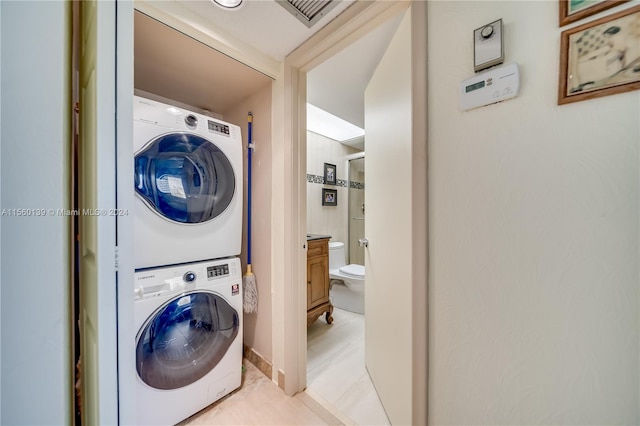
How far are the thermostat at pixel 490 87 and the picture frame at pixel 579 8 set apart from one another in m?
0.13

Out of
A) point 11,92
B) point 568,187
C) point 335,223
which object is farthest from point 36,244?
point 335,223

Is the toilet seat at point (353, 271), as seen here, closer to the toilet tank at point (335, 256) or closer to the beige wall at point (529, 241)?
the toilet tank at point (335, 256)

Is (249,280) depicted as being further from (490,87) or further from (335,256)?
(490,87)

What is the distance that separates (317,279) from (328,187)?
1.45 metres

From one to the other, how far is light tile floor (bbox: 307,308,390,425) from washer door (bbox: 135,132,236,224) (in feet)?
4.31

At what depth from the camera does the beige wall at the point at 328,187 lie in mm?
2939

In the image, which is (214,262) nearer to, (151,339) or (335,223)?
(151,339)

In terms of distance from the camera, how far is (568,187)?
2.06ft

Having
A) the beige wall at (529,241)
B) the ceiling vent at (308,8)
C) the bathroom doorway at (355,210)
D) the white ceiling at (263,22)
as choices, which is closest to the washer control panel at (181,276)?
the beige wall at (529,241)

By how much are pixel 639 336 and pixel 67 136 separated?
125 cm

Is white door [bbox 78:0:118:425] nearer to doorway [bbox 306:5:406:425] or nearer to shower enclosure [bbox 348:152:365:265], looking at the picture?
doorway [bbox 306:5:406:425]

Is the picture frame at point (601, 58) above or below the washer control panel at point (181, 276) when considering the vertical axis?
above

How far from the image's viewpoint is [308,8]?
1104mm

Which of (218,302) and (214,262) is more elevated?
(214,262)
